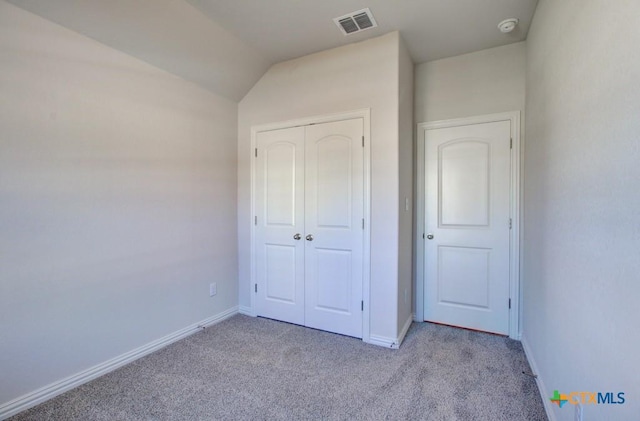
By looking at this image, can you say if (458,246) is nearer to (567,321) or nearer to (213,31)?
(567,321)

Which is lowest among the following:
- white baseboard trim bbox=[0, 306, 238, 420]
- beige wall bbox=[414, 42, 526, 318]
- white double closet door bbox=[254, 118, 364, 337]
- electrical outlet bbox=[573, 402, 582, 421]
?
white baseboard trim bbox=[0, 306, 238, 420]

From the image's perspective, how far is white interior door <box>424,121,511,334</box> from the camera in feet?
9.02

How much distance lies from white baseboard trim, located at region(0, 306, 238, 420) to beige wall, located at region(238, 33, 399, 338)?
1739 mm

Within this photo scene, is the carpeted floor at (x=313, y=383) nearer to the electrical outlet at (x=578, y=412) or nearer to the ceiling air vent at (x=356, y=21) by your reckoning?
the electrical outlet at (x=578, y=412)

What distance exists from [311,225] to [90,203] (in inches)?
69.1

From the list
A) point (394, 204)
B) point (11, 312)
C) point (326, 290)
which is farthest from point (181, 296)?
point (394, 204)

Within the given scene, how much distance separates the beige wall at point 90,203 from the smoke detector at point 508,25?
266cm

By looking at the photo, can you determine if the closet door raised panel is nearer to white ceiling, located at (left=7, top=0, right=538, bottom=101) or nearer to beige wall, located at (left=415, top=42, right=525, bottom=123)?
white ceiling, located at (left=7, top=0, right=538, bottom=101)

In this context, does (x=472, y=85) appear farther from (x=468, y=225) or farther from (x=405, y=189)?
(x=468, y=225)

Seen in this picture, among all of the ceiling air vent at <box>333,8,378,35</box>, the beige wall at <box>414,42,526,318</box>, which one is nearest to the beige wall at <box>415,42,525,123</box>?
the beige wall at <box>414,42,526,318</box>

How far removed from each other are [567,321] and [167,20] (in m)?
3.13

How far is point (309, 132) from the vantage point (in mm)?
2910

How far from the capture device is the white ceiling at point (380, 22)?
2184 mm

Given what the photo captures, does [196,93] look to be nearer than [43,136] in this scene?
No
